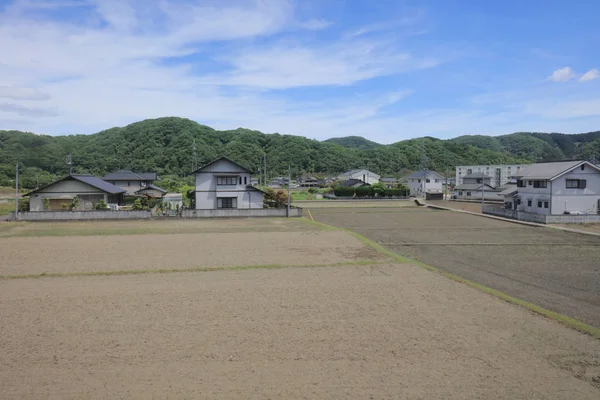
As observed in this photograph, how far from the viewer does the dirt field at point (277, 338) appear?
6672 millimetres

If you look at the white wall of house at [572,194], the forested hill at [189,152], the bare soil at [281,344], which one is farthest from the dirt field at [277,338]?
the forested hill at [189,152]

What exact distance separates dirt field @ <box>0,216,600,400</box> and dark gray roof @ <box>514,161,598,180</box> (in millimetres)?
24591

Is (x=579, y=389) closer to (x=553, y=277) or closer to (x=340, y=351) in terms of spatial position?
(x=340, y=351)

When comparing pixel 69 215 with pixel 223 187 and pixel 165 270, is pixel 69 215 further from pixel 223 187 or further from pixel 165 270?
pixel 165 270

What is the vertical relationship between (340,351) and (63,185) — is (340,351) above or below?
below

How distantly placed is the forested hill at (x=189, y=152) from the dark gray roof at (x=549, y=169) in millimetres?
60117

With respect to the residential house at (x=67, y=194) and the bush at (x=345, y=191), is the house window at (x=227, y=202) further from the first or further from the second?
the bush at (x=345, y=191)

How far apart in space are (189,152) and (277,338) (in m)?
83.6

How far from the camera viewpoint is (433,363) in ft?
24.5

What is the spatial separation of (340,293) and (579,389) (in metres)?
6.21

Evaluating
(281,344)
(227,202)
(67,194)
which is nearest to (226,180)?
(227,202)

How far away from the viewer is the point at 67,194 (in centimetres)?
3478

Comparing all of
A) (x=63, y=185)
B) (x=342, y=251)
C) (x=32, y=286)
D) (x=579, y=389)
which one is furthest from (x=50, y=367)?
(x=63, y=185)

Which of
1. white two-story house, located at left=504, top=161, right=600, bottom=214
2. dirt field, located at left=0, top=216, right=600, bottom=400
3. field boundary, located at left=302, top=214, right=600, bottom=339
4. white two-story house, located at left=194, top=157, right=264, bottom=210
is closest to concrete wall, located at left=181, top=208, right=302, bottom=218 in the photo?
white two-story house, located at left=194, top=157, right=264, bottom=210
